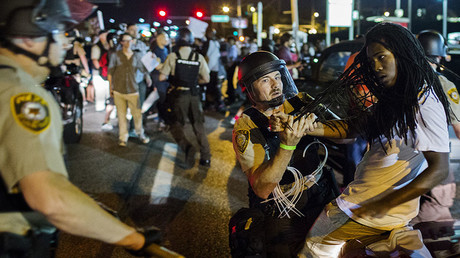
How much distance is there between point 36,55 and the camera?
60.0 inches

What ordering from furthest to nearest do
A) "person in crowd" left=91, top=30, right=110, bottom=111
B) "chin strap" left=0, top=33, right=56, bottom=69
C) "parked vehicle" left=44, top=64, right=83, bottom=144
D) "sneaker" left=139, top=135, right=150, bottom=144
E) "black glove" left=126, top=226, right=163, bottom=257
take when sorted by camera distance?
"person in crowd" left=91, top=30, right=110, bottom=111 < "sneaker" left=139, top=135, right=150, bottom=144 < "parked vehicle" left=44, top=64, right=83, bottom=144 < "black glove" left=126, top=226, right=163, bottom=257 < "chin strap" left=0, top=33, right=56, bottom=69

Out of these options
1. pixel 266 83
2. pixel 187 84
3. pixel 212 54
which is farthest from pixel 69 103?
pixel 266 83

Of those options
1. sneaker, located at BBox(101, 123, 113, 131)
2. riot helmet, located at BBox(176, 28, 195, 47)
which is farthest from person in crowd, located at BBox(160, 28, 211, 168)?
sneaker, located at BBox(101, 123, 113, 131)

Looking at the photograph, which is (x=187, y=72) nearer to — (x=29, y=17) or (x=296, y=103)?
(x=296, y=103)

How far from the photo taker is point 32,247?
5.13 feet

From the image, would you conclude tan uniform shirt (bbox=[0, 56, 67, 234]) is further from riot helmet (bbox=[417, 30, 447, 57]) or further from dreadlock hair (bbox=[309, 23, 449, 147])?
riot helmet (bbox=[417, 30, 447, 57])

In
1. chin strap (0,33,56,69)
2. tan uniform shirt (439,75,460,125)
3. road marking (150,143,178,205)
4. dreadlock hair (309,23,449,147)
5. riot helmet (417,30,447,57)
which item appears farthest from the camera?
road marking (150,143,178,205)

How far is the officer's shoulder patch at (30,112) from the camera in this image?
134 cm

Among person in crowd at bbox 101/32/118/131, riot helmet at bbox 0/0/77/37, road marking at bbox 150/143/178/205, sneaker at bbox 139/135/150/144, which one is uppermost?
riot helmet at bbox 0/0/77/37

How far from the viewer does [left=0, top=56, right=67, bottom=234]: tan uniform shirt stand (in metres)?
1.33

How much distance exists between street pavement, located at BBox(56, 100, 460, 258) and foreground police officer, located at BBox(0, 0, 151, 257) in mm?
2446

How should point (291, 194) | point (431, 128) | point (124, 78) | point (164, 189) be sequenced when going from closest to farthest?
point (431, 128) → point (291, 194) → point (164, 189) → point (124, 78)

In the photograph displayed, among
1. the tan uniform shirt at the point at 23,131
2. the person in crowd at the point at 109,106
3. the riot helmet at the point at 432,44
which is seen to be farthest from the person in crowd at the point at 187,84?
the tan uniform shirt at the point at 23,131

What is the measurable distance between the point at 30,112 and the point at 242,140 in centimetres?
122
